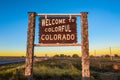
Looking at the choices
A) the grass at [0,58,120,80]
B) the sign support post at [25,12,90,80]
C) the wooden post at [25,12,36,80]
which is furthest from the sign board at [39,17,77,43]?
the grass at [0,58,120,80]

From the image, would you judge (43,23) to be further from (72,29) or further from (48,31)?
(72,29)

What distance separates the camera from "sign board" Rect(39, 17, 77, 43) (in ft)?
30.1

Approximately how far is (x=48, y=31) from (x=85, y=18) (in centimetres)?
204

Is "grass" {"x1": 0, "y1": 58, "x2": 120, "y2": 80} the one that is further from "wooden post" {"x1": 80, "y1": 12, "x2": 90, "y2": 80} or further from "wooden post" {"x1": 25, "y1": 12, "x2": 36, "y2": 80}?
"wooden post" {"x1": 80, "y1": 12, "x2": 90, "y2": 80}

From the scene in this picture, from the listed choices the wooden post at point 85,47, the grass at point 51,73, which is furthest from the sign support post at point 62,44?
the grass at point 51,73

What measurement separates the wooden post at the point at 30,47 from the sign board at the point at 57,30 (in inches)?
16.2

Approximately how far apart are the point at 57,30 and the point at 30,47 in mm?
1632

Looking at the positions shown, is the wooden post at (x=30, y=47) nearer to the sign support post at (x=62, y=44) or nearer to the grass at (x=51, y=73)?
the sign support post at (x=62, y=44)

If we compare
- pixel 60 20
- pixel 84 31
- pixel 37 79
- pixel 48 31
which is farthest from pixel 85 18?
pixel 37 79

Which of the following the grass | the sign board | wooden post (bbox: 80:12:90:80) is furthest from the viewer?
the grass

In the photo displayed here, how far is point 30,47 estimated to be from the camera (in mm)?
9086

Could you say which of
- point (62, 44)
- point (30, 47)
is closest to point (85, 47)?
point (62, 44)

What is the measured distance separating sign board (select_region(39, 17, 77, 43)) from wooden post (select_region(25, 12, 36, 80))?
411 millimetres

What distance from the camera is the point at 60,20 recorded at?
9.29m
